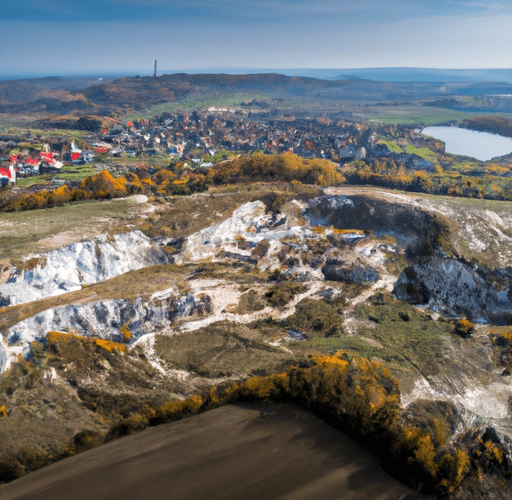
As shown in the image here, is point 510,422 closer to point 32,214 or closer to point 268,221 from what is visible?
point 268,221

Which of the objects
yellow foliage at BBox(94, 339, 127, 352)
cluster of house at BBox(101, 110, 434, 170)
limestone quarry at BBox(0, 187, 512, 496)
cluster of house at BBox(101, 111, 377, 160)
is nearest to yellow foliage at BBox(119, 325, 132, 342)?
limestone quarry at BBox(0, 187, 512, 496)

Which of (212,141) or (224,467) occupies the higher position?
(212,141)

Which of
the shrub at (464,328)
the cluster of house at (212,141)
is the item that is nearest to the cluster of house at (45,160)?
the cluster of house at (212,141)

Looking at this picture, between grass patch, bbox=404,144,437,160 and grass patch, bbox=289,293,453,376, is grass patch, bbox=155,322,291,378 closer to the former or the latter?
grass patch, bbox=289,293,453,376

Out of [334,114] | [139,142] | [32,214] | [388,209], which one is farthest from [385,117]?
[32,214]

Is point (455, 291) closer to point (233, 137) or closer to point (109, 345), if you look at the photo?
point (109, 345)

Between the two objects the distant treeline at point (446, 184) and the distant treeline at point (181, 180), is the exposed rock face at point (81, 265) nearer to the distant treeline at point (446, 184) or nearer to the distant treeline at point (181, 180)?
the distant treeline at point (181, 180)

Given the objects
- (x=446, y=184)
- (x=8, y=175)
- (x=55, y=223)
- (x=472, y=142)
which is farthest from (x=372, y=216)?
(x=472, y=142)
